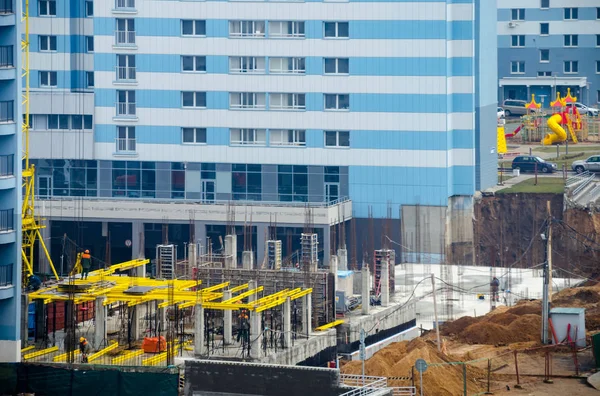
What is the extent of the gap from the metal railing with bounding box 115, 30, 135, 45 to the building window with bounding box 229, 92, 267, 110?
6296 mm

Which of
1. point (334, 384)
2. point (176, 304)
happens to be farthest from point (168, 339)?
point (334, 384)

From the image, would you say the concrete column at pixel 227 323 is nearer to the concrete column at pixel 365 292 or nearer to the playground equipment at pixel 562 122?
the concrete column at pixel 365 292

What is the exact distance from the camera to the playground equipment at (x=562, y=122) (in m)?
118

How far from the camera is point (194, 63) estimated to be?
91625 millimetres

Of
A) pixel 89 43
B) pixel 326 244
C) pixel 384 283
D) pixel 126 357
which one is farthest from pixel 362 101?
pixel 126 357

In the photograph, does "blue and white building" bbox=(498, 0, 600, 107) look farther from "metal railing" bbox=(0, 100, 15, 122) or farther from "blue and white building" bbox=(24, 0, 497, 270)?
"metal railing" bbox=(0, 100, 15, 122)

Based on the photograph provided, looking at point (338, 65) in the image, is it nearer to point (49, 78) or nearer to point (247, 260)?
point (49, 78)

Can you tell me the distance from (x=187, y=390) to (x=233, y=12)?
1645 inches

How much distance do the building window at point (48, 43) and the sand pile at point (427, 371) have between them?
3966 centimetres

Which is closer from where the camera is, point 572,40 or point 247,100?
point 247,100

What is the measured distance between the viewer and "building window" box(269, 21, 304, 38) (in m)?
90.1

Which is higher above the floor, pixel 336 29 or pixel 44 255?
pixel 336 29

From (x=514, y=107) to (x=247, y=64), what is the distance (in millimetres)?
50570

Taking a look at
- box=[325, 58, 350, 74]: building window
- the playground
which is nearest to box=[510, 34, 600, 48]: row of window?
the playground
